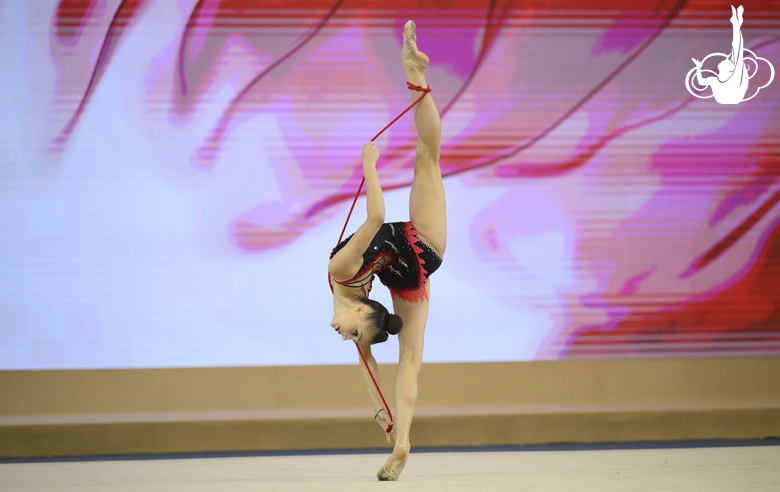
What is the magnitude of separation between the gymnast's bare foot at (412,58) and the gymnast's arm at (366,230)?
48 cm

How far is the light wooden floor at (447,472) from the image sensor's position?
2732 mm

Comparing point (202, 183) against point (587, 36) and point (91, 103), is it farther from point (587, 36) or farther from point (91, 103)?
point (587, 36)

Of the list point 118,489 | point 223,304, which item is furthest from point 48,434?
point 118,489

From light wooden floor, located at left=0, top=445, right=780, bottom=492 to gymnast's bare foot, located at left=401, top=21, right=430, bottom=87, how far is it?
1.59 meters

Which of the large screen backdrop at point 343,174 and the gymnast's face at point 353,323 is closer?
the gymnast's face at point 353,323

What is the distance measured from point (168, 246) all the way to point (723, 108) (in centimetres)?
371

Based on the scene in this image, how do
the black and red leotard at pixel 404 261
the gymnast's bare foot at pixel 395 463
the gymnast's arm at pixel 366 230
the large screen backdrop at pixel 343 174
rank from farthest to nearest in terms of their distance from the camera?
1. the large screen backdrop at pixel 343 174
2. the black and red leotard at pixel 404 261
3. the gymnast's bare foot at pixel 395 463
4. the gymnast's arm at pixel 366 230

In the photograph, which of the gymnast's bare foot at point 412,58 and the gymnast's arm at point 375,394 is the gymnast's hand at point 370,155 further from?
the gymnast's arm at point 375,394

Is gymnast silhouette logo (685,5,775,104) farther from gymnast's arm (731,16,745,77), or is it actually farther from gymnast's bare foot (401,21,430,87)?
gymnast's bare foot (401,21,430,87)

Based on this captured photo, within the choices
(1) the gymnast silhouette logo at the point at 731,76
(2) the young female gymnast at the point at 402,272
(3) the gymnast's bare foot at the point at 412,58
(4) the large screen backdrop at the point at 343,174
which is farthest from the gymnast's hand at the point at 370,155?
(1) the gymnast silhouette logo at the point at 731,76

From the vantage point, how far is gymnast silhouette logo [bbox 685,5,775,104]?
16.6ft

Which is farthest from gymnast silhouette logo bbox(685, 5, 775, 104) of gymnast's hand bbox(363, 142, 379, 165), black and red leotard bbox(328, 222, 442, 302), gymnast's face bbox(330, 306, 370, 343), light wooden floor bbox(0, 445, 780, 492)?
gymnast's face bbox(330, 306, 370, 343)

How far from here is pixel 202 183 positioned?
4.80 m

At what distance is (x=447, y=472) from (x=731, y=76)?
11.3 feet
